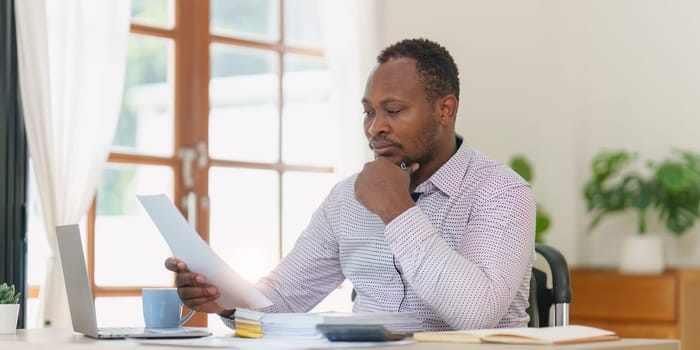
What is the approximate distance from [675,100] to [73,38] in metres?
3.13

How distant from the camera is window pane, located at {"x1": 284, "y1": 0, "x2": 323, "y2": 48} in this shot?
458 centimetres

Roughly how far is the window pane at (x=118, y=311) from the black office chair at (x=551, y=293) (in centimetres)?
192

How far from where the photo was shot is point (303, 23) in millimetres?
4629

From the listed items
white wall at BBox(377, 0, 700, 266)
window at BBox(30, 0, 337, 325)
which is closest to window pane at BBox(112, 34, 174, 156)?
window at BBox(30, 0, 337, 325)

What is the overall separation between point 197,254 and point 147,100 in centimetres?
229

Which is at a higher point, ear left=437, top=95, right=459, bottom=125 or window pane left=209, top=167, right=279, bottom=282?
ear left=437, top=95, right=459, bottom=125

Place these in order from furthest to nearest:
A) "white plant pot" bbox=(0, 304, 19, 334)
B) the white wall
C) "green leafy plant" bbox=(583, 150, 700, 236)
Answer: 1. the white wall
2. "green leafy plant" bbox=(583, 150, 700, 236)
3. "white plant pot" bbox=(0, 304, 19, 334)

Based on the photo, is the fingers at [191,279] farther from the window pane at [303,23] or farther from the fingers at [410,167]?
the window pane at [303,23]

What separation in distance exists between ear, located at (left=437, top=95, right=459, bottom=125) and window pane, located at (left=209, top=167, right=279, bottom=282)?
82.5 inches

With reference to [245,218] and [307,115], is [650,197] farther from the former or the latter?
[245,218]

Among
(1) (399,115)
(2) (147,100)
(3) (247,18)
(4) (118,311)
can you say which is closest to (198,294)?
(1) (399,115)

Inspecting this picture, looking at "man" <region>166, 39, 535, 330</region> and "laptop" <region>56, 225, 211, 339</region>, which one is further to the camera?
"man" <region>166, 39, 535, 330</region>

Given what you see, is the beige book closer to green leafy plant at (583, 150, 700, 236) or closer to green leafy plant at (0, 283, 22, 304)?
green leafy plant at (0, 283, 22, 304)

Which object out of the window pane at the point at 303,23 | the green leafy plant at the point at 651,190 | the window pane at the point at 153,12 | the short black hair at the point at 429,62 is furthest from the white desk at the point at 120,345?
the green leafy plant at the point at 651,190
